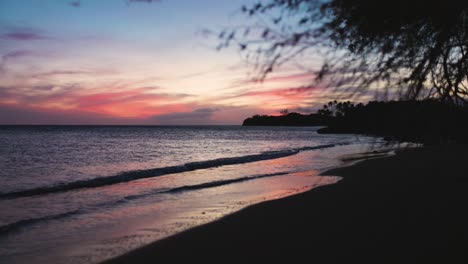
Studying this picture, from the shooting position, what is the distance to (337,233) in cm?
669

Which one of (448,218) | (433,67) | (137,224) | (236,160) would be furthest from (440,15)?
(236,160)

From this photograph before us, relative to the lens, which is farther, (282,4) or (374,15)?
(374,15)

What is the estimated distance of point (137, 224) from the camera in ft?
28.4

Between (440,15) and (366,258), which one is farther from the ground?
(440,15)

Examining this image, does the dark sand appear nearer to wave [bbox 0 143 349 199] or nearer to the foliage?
the foliage

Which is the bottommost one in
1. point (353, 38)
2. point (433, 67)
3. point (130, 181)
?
point (130, 181)

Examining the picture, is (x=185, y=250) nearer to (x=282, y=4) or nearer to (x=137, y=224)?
(x=137, y=224)

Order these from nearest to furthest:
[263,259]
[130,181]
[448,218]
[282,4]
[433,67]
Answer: [282,4] → [433,67] → [263,259] → [448,218] → [130,181]

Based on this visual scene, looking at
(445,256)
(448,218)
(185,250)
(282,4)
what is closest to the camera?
(282,4)

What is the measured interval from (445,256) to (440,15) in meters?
3.45

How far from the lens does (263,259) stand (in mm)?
5695

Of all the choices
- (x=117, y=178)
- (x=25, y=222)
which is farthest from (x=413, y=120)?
(x=117, y=178)

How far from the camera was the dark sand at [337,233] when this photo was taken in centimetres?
563

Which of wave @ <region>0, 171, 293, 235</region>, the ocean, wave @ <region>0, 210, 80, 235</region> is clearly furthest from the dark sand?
wave @ <region>0, 171, 293, 235</region>
